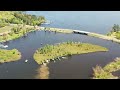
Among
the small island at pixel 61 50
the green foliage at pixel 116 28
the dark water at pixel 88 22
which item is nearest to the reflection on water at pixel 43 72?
the small island at pixel 61 50

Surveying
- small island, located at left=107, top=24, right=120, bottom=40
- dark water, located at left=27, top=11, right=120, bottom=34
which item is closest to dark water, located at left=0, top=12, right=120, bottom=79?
small island, located at left=107, top=24, right=120, bottom=40

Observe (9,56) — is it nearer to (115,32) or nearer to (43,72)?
(43,72)

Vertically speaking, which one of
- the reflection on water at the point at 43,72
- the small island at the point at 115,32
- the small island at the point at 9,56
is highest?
the small island at the point at 115,32

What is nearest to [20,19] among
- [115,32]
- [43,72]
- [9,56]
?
[9,56]

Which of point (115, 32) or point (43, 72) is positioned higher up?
point (115, 32)

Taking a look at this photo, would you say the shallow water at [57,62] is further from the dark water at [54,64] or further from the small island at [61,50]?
the small island at [61,50]

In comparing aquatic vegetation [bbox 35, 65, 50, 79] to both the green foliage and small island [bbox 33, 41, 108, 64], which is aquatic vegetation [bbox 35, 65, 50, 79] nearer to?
small island [bbox 33, 41, 108, 64]
